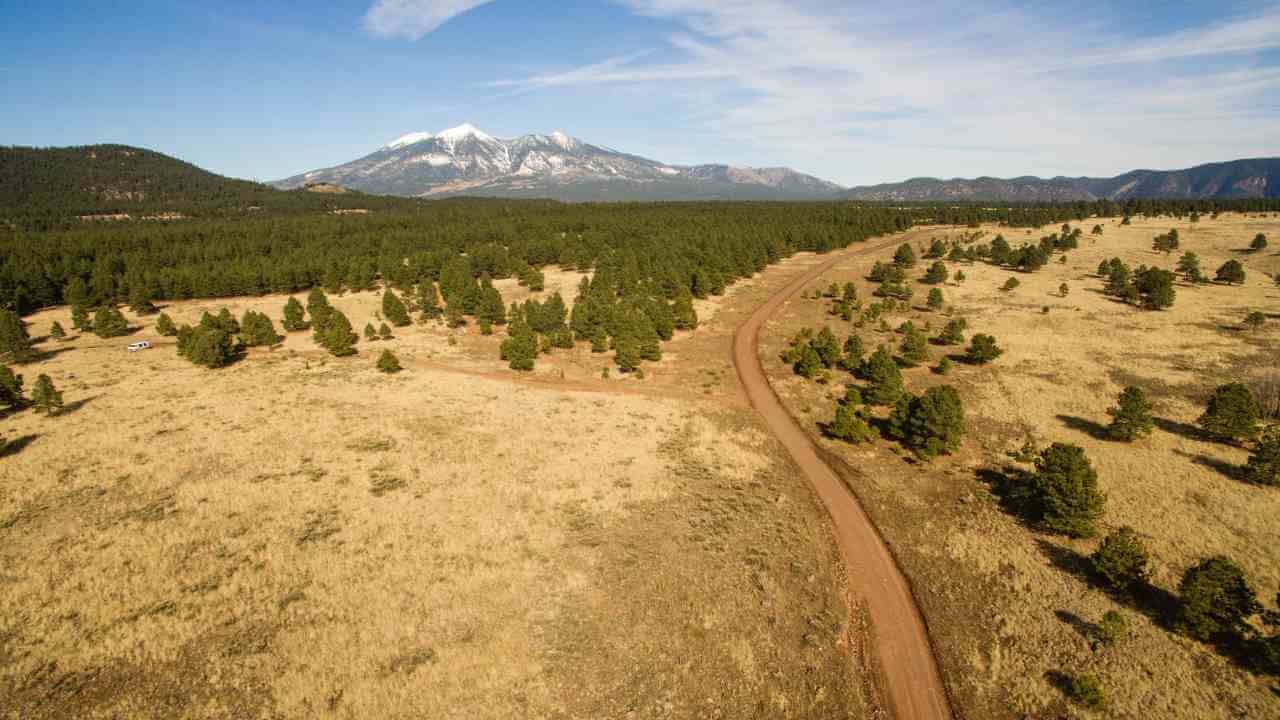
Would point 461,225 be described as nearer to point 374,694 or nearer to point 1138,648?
point 374,694

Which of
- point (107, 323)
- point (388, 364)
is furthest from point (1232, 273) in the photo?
point (107, 323)

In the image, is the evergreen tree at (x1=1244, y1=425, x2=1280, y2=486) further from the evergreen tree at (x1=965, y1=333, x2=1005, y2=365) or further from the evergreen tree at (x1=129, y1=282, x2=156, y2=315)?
the evergreen tree at (x1=129, y1=282, x2=156, y2=315)

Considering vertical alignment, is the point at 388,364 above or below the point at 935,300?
below

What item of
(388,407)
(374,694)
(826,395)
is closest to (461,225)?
(388,407)

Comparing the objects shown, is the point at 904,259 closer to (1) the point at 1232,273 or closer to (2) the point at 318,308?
(1) the point at 1232,273

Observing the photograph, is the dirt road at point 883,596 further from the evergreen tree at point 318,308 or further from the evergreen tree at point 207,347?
the evergreen tree at point 318,308

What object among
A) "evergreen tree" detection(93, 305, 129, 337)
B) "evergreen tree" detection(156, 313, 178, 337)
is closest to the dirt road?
"evergreen tree" detection(156, 313, 178, 337)

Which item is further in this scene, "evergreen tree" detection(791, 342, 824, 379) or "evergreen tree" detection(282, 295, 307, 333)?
"evergreen tree" detection(282, 295, 307, 333)
